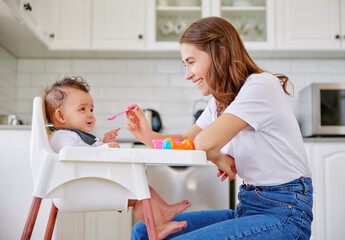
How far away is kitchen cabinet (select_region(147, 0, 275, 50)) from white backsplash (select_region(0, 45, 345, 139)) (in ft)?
0.88

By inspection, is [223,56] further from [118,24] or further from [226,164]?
[118,24]

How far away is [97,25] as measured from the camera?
10.2ft

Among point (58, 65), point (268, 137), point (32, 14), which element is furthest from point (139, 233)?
point (58, 65)

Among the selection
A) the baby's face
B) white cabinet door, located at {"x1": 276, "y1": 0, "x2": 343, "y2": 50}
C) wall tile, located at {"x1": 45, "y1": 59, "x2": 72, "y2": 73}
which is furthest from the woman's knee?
wall tile, located at {"x1": 45, "y1": 59, "x2": 72, "y2": 73}

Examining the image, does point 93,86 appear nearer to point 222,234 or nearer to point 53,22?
point 53,22

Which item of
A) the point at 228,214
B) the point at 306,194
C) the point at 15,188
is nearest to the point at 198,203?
the point at 15,188

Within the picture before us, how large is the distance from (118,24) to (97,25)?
0.16 meters

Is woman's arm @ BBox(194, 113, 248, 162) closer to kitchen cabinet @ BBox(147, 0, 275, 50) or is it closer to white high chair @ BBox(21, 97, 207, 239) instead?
white high chair @ BBox(21, 97, 207, 239)

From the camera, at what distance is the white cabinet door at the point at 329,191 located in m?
2.72

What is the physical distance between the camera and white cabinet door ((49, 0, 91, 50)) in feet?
10.1

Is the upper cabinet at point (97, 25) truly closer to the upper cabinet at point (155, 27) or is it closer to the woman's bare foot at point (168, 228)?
the upper cabinet at point (155, 27)

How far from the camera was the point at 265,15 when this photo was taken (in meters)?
3.16

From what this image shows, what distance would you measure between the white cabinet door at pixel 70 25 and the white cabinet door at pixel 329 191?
5.99ft

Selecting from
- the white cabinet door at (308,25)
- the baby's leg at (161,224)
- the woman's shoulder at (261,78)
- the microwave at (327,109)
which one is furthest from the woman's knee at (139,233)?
the white cabinet door at (308,25)
